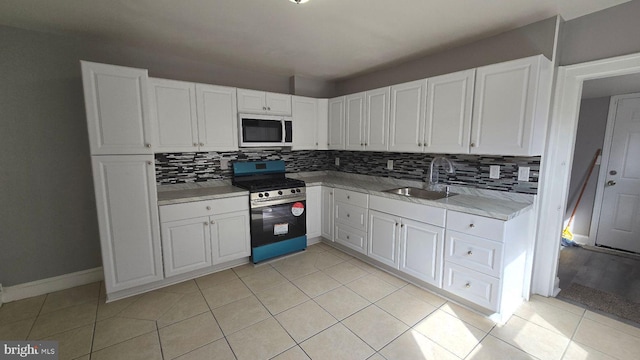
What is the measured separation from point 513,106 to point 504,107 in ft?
0.20

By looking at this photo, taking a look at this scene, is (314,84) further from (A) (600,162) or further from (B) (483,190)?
(A) (600,162)

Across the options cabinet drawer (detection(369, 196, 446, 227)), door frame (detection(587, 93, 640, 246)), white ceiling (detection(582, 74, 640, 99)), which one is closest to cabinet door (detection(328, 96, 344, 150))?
Answer: cabinet drawer (detection(369, 196, 446, 227))

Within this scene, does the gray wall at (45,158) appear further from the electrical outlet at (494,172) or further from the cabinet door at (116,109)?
the electrical outlet at (494,172)

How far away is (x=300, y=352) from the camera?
1788mm

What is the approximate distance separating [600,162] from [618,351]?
2.92m

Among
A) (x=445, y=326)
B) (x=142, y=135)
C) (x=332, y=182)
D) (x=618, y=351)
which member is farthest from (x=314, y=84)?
(x=618, y=351)

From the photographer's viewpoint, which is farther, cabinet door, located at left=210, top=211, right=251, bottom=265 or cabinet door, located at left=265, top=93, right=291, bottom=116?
cabinet door, located at left=265, top=93, right=291, bottom=116

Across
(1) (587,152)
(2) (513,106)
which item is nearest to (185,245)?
(2) (513,106)

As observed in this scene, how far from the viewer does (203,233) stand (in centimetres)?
273

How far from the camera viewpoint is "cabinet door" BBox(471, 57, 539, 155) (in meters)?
2.03

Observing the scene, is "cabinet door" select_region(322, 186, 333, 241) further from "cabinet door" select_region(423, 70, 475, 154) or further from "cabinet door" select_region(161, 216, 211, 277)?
"cabinet door" select_region(161, 216, 211, 277)

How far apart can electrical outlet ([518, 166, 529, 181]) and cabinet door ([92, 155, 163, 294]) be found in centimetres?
332

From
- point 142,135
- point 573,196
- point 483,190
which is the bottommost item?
point 573,196

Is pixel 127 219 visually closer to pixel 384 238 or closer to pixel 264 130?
A: pixel 264 130
